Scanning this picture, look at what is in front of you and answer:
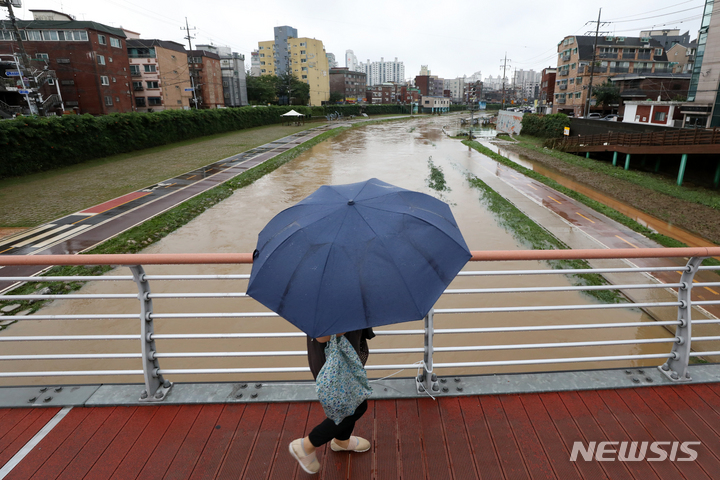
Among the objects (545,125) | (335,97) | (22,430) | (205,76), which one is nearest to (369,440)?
(22,430)

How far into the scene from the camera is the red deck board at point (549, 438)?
8.31 ft

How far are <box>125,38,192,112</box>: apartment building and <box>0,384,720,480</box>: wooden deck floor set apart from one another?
188 ft

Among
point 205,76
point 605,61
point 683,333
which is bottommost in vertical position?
point 683,333

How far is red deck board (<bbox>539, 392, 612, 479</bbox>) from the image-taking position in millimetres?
2518

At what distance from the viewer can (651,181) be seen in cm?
2227

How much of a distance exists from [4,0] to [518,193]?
102 feet

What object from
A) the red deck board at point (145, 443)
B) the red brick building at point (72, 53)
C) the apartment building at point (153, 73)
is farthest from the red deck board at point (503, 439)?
the apartment building at point (153, 73)

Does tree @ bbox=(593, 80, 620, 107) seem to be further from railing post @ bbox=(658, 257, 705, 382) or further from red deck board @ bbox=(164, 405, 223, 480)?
red deck board @ bbox=(164, 405, 223, 480)

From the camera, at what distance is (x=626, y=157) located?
86.0ft

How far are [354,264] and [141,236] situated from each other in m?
12.6

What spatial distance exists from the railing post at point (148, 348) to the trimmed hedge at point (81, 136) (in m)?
21.9

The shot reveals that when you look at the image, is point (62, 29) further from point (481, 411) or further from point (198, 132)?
point (481, 411)

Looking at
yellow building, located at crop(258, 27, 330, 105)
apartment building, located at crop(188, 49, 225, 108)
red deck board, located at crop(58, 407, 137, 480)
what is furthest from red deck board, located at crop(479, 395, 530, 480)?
yellow building, located at crop(258, 27, 330, 105)

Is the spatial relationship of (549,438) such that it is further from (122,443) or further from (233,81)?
(233,81)
